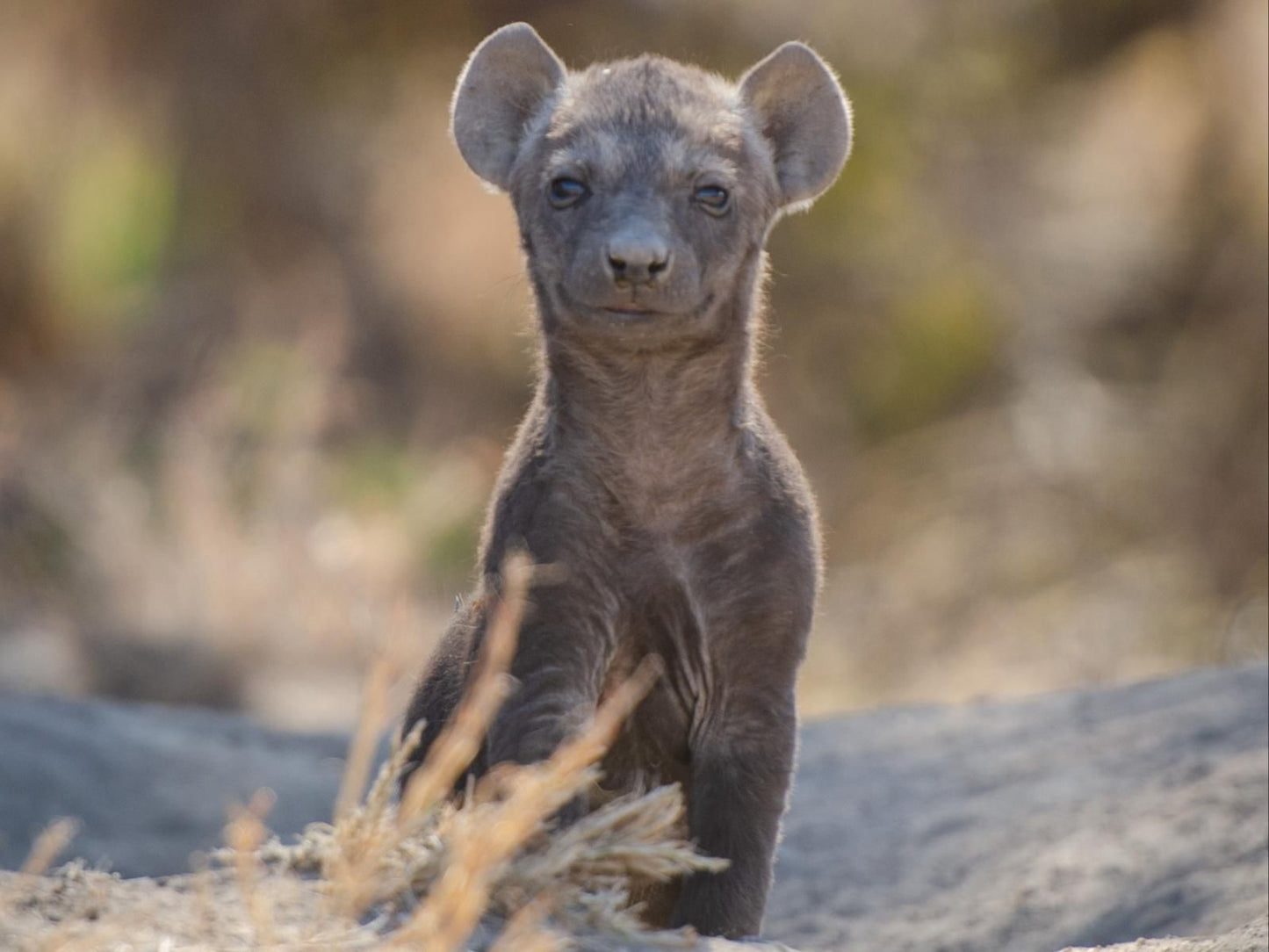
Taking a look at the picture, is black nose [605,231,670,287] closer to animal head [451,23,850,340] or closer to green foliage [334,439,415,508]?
animal head [451,23,850,340]

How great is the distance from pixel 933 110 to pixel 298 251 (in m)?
5.48

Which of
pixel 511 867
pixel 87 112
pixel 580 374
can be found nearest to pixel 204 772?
pixel 580 374

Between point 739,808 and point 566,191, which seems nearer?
point 739,808

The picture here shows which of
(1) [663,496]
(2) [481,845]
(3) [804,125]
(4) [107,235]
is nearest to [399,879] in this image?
(2) [481,845]

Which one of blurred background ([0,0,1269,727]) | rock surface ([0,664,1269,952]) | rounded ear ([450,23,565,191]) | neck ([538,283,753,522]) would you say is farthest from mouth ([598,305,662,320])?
blurred background ([0,0,1269,727])

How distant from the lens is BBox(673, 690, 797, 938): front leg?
462cm

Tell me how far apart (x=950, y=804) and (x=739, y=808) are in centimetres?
219

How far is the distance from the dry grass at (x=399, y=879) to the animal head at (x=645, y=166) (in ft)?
2.79

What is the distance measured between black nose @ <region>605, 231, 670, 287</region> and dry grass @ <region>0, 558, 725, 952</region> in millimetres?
815

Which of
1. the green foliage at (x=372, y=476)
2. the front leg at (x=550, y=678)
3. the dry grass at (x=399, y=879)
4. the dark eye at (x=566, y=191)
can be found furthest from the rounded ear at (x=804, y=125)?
the green foliage at (x=372, y=476)

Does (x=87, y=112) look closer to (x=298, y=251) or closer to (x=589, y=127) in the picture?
(x=298, y=251)

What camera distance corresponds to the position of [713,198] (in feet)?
15.9

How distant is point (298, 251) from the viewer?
1691 cm

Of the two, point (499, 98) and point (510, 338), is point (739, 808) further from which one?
point (510, 338)
